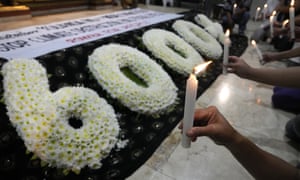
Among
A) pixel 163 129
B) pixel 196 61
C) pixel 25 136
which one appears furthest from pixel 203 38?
pixel 25 136

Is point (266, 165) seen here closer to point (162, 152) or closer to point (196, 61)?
point (162, 152)

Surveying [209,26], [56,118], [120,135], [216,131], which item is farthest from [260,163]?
[209,26]

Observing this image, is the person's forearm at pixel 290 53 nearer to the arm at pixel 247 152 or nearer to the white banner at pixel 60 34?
the arm at pixel 247 152

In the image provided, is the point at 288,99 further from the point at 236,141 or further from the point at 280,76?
the point at 236,141

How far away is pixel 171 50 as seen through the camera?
2.42 metres

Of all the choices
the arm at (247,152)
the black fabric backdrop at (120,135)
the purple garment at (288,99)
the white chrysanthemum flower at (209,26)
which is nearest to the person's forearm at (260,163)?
the arm at (247,152)

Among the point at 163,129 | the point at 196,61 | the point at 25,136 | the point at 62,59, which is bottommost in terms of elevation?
the point at 163,129

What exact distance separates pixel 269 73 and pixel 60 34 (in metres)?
1.96

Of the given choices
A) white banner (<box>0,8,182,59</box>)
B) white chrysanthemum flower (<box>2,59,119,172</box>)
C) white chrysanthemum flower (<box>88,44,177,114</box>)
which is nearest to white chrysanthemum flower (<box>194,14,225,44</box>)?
white banner (<box>0,8,182,59</box>)

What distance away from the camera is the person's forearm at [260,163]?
2.42ft

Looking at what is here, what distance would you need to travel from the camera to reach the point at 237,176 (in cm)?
134

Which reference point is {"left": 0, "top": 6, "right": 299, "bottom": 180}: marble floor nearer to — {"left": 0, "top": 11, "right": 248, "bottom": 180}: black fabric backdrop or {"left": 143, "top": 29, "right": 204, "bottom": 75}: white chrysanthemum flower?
{"left": 0, "top": 11, "right": 248, "bottom": 180}: black fabric backdrop

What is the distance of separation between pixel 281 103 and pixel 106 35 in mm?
1811

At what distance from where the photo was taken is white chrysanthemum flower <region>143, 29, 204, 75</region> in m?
2.28
